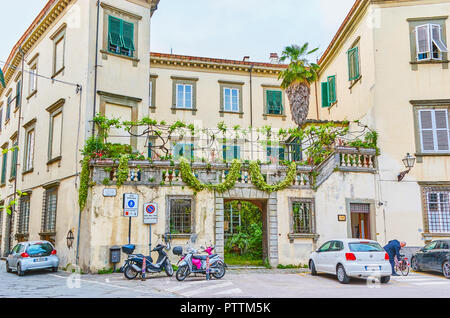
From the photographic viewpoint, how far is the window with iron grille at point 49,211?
21247 millimetres

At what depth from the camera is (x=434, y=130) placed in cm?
2016

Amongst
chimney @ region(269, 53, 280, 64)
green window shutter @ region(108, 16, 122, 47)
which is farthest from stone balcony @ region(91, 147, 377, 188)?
chimney @ region(269, 53, 280, 64)

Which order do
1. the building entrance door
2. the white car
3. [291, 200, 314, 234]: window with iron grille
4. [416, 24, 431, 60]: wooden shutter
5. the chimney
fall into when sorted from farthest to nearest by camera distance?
1. the chimney
2. the building entrance door
3. [416, 24, 431, 60]: wooden shutter
4. [291, 200, 314, 234]: window with iron grille
5. the white car

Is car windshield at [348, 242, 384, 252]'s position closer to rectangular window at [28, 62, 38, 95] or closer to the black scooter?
the black scooter

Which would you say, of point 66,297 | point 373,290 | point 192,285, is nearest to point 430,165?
point 373,290

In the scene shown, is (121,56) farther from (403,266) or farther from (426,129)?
(403,266)

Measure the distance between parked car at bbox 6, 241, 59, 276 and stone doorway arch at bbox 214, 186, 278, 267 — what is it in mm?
6662

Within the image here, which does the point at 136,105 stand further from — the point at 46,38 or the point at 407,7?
the point at 407,7

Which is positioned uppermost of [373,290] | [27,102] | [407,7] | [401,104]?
[407,7]

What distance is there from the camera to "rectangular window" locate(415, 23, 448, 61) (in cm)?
2045

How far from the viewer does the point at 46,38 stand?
24.9 metres

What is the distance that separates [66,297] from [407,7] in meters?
18.7

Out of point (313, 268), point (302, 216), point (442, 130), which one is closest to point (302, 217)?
point (302, 216)

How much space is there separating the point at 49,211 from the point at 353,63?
16.5 m
